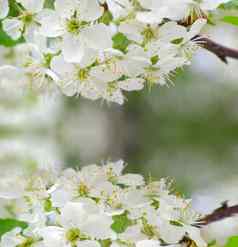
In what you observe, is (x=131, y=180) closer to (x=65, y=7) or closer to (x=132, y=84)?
(x=132, y=84)

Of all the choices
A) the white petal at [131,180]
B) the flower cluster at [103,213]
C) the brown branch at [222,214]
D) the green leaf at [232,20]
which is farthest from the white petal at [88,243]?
the green leaf at [232,20]

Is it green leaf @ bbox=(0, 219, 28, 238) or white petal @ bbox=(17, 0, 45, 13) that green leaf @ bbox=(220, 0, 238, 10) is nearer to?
white petal @ bbox=(17, 0, 45, 13)

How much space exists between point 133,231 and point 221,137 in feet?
13.3

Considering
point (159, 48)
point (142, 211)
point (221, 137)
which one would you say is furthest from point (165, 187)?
point (221, 137)

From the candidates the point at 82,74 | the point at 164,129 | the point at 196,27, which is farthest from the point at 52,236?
the point at 164,129

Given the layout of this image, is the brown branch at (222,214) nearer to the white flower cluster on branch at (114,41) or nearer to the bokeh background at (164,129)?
the white flower cluster on branch at (114,41)

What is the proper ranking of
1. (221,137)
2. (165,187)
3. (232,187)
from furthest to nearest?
(221,137)
(232,187)
(165,187)

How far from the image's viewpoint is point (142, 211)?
96cm

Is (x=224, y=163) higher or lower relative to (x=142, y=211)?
higher

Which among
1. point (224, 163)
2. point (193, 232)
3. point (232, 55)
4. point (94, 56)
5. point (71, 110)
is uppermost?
point (71, 110)

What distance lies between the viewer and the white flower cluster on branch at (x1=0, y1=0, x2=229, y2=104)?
0.89m

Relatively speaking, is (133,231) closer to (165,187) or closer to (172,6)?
(165,187)

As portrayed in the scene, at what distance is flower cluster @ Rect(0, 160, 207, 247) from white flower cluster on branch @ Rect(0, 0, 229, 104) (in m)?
0.11

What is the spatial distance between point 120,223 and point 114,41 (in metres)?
0.23
